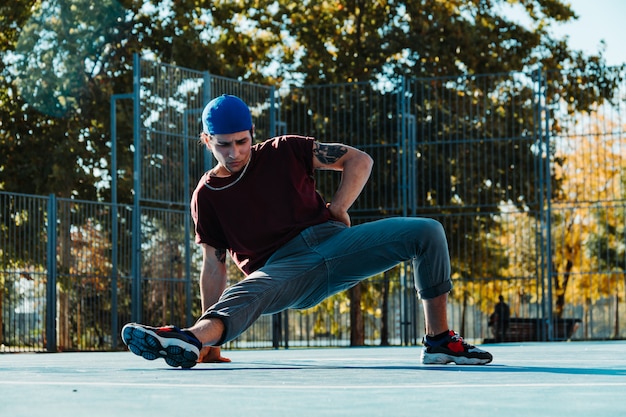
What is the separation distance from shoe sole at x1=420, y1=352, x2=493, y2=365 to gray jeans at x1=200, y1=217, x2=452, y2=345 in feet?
1.10

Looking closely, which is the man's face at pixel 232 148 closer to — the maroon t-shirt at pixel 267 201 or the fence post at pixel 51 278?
the maroon t-shirt at pixel 267 201

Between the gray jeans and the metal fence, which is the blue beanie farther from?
the metal fence

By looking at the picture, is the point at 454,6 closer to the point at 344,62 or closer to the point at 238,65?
the point at 344,62

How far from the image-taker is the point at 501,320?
53.3ft

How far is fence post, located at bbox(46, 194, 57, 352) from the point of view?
14.1 metres

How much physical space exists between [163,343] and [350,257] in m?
1.11

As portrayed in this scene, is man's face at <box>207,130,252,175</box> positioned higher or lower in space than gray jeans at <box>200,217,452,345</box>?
higher

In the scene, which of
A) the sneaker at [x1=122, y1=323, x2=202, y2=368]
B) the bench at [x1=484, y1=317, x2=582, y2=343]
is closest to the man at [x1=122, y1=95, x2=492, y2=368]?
the sneaker at [x1=122, y1=323, x2=202, y2=368]

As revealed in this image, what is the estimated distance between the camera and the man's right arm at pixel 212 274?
536 cm

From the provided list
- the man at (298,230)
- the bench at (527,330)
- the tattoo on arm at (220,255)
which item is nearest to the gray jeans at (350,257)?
the man at (298,230)

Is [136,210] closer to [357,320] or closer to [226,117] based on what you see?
[357,320]

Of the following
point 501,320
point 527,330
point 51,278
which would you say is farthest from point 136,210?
point 527,330

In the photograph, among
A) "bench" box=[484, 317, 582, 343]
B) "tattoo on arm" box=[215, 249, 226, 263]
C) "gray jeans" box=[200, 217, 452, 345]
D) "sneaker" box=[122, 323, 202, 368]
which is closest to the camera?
"sneaker" box=[122, 323, 202, 368]

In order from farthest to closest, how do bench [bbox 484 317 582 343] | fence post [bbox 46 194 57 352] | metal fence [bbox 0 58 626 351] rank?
1. bench [bbox 484 317 582 343]
2. metal fence [bbox 0 58 626 351]
3. fence post [bbox 46 194 57 352]
